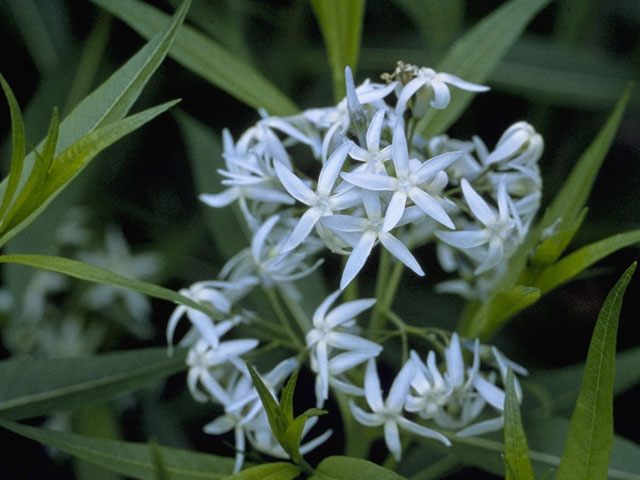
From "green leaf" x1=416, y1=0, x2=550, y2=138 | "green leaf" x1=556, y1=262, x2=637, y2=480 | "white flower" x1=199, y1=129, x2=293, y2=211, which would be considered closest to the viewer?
"green leaf" x1=556, y1=262, x2=637, y2=480

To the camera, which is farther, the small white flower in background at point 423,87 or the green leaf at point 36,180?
→ the small white flower in background at point 423,87

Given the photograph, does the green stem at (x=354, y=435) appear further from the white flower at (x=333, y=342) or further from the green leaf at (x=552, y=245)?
the green leaf at (x=552, y=245)

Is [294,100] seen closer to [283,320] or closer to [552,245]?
[283,320]

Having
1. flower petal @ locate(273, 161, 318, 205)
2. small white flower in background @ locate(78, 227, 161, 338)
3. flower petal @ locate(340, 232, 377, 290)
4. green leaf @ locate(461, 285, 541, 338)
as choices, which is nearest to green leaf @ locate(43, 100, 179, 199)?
flower petal @ locate(273, 161, 318, 205)

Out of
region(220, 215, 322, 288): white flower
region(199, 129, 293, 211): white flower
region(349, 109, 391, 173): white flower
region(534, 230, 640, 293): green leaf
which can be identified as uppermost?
region(199, 129, 293, 211): white flower

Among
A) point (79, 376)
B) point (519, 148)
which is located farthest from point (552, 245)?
point (79, 376)

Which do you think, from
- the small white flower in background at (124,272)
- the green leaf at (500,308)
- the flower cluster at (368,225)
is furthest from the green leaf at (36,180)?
the small white flower in background at (124,272)

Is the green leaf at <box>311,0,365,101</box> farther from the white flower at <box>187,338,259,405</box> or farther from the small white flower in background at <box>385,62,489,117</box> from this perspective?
the white flower at <box>187,338,259,405</box>
